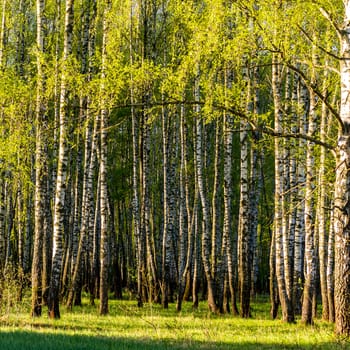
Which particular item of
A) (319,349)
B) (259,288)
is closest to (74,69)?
(319,349)

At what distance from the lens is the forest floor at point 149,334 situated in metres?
8.58

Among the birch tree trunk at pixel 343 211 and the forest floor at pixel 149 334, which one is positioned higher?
the birch tree trunk at pixel 343 211

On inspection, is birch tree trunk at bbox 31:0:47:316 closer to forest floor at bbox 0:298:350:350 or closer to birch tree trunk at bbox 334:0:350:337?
forest floor at bbox 0:298:350:350

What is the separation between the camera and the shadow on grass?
26.2 ft

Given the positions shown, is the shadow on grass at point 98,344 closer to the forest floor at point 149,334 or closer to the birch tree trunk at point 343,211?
the forest floor at point 149,334

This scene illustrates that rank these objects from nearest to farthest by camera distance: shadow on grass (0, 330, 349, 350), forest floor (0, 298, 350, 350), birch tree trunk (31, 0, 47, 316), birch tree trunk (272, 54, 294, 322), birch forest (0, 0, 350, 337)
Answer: shadow on grass (0, 330, 349, 350)
forest floor (0, 298, 350, 350)
birch forest (0, 0, 350, 337)
birch tree trunk (31, 0, 47, 316)
birch tree trunk (272, 54, 294, 322)

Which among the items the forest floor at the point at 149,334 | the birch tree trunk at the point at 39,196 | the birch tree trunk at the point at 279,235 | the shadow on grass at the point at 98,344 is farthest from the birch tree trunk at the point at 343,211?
the birch tree trunk at the point at 39,196

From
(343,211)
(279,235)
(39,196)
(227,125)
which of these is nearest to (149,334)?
(343,211)

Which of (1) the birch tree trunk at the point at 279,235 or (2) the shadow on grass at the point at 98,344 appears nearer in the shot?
(2) the shadow on grass at the point at 98,344

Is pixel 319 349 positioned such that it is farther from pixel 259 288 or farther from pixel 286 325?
pixel 259 288

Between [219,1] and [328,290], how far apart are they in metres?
8.57

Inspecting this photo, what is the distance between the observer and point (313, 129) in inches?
546

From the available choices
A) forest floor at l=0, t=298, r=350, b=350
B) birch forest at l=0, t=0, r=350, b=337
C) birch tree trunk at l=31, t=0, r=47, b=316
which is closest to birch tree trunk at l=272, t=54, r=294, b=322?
birch forest at l=0, t=0, r=350, b=337

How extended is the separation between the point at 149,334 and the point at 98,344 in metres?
2.53
